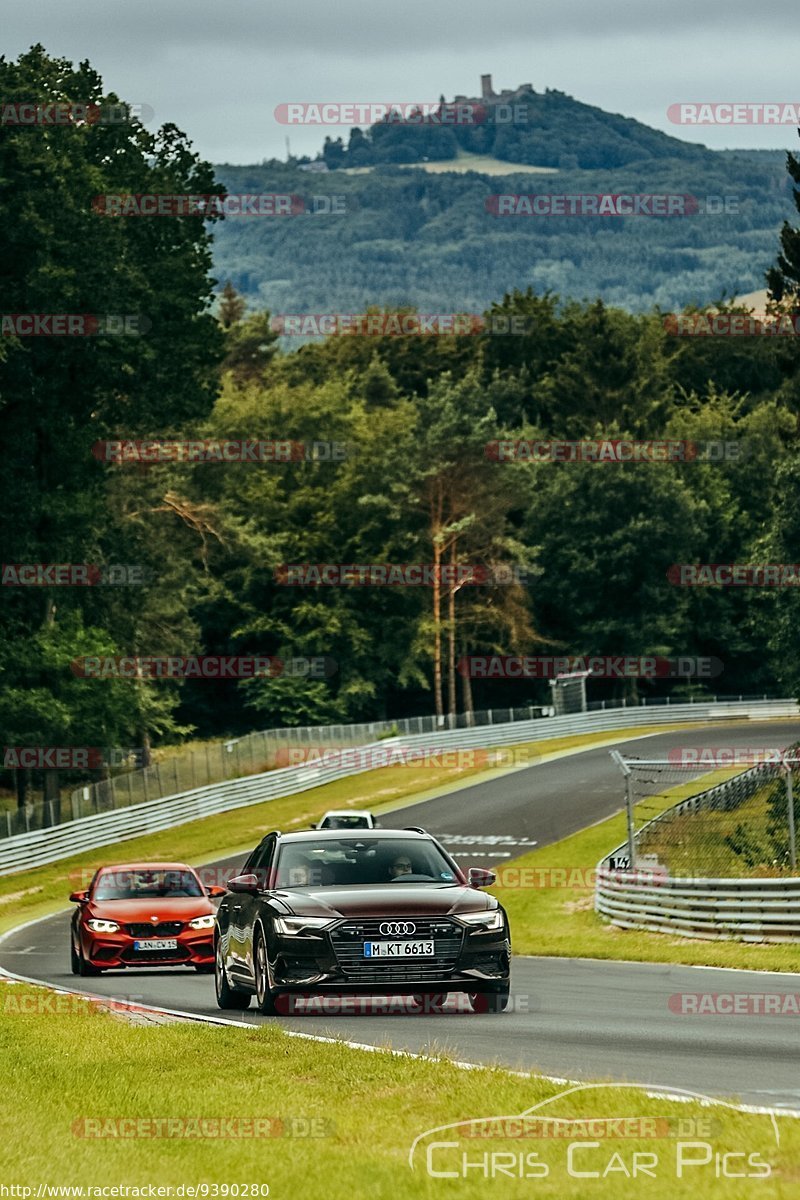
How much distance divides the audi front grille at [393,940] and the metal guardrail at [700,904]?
10.6 meters

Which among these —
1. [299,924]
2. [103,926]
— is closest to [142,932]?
[103,926]

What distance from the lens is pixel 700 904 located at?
27.7m

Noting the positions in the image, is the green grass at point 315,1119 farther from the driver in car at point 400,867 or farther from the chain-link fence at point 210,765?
the chain-link fence at point 210,765

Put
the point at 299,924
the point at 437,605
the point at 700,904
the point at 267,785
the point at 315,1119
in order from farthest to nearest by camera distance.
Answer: the point at 437,605, the point at 267,785, the point at 700,904, the point at 299,924, the point at 315,1119

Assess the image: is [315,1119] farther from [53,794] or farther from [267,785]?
[267,785]

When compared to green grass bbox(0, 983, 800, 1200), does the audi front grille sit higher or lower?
lower

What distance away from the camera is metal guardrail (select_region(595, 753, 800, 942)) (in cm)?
2555

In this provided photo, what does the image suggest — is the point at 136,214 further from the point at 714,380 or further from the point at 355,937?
the point at 714,380

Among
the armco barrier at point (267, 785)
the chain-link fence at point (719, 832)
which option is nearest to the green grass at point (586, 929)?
the chain-link fence at point (719, 832)

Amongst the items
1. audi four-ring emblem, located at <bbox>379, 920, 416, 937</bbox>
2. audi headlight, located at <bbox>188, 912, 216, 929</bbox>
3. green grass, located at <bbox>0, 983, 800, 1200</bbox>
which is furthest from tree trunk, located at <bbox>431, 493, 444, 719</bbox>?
green grass, located at <bbox>0, 983, 800, 1200</bbox>

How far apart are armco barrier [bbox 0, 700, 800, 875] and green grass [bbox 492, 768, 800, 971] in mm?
13703

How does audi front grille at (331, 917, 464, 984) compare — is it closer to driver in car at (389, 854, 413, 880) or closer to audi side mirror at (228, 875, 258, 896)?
driver in car at (389, 854, 413, 880)

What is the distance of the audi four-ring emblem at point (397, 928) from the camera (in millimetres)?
15023

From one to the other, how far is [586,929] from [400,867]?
16132 millimetres
